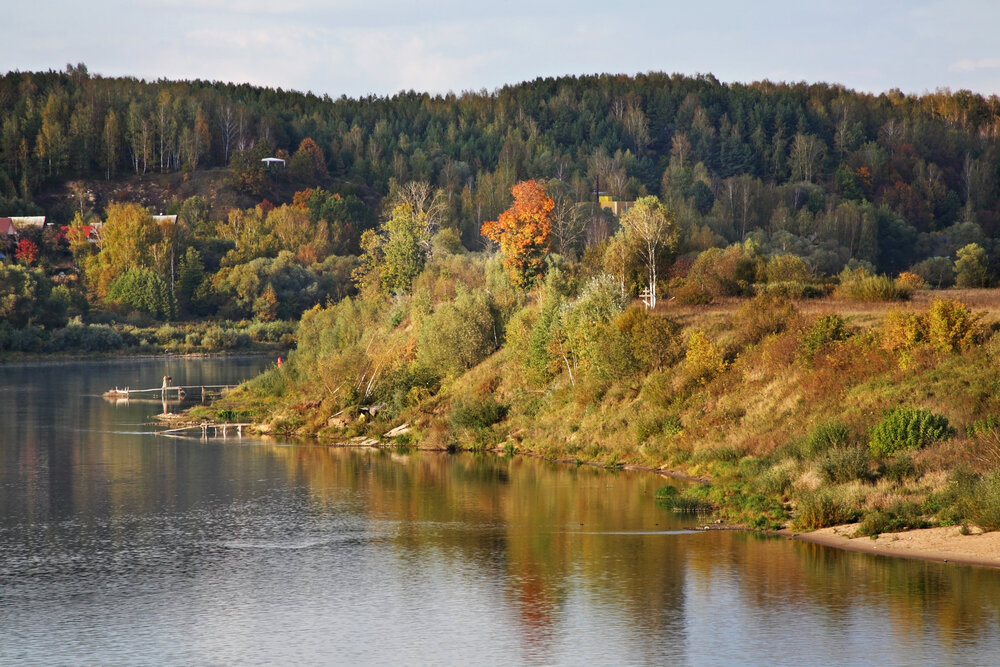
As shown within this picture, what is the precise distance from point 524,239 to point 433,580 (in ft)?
140

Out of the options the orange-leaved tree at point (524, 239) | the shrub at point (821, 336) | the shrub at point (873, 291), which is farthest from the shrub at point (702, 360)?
the orange-leaved tree at point (524, 239)

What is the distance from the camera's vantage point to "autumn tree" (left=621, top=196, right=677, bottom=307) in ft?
208

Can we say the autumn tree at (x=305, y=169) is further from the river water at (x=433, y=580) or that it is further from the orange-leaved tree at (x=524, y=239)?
the river water at (x=433, y=580)

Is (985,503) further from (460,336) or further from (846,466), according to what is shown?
(460,336)

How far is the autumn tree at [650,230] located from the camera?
63.3 meters

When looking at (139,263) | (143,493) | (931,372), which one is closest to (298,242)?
(139,263)

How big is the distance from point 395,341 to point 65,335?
75.1 m

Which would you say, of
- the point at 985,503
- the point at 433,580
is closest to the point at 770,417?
Answer: the point at 985,503

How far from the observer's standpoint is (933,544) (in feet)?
102

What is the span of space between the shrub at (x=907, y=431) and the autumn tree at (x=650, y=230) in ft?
85.5

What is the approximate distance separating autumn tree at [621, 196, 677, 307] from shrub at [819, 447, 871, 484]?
1058 inches

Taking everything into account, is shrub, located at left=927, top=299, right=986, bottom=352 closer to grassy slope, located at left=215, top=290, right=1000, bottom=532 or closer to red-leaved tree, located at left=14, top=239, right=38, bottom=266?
grassy slope, located at left=215, top=290, right=1000, bottom=532

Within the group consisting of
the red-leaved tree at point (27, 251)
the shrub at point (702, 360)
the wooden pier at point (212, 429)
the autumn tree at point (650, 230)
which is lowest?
the wooden pier at point (212, 429)

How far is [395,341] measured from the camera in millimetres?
68125
